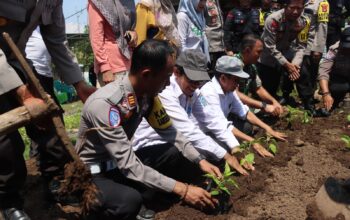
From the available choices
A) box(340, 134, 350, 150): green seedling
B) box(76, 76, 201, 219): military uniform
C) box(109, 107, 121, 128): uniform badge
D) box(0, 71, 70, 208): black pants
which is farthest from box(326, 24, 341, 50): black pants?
box(0, 71, 70, 208): black pants

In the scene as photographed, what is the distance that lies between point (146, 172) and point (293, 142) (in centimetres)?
227

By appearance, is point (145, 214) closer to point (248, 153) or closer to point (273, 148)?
point (248, 153)

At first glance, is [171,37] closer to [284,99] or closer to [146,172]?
[146,172]

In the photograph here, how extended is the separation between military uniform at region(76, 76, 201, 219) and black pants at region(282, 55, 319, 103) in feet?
11.5

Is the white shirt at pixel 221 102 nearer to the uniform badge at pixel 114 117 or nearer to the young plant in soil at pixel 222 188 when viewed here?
the young plant in soil at pixel 222 188

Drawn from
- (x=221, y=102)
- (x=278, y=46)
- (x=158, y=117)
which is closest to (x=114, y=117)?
(x=158, y=117)

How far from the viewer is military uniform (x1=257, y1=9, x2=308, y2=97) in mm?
5562

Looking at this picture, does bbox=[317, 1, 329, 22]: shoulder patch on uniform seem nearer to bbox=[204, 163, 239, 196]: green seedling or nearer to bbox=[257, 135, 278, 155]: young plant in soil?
bbox=[257, 135, 278, 155]: young plant in soil

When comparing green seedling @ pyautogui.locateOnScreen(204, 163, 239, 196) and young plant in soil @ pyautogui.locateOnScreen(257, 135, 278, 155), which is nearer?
green seedling @ pyautogui.locateOnScreen(204, 163, 239, 196)

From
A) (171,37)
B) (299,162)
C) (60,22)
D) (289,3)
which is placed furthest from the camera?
(289,3)

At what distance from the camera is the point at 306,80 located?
5.90m

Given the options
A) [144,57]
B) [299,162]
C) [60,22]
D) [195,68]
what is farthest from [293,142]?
[60,22]

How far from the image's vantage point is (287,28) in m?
5.61

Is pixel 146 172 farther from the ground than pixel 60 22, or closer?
closer
